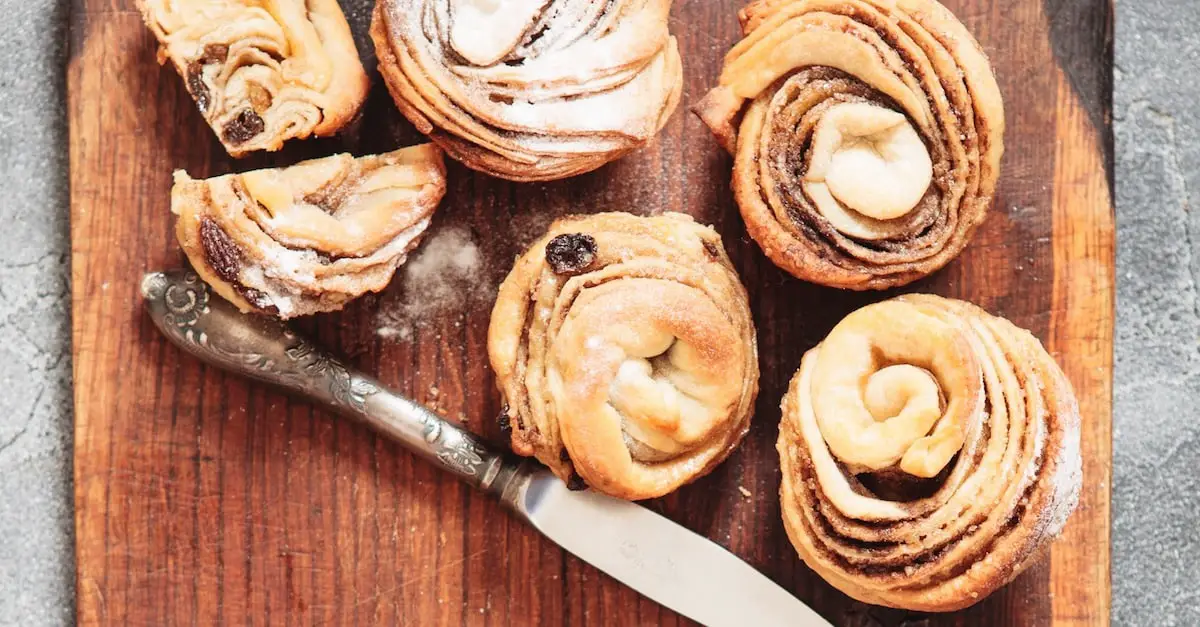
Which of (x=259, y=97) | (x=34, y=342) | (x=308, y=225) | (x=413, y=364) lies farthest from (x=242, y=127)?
(x=34, y=342)

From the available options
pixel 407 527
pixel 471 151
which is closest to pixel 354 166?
pixel 471 151

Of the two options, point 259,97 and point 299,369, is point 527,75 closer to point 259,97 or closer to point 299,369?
point 259,97

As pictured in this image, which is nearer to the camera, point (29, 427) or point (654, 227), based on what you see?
point (654, 227)

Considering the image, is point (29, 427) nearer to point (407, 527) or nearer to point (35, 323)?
point (35, 323)

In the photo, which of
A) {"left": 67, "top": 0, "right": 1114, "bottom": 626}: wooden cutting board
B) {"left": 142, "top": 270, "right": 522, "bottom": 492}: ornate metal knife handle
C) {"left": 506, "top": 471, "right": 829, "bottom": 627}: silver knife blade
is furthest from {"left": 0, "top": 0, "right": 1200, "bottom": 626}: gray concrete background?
{"left": 506, "top": 471, "right": 829, "bottom": 627}: silver knife blade

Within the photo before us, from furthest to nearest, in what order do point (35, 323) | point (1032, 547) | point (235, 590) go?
point (35, 323) → point (235, 590) → point (1032, 547)
